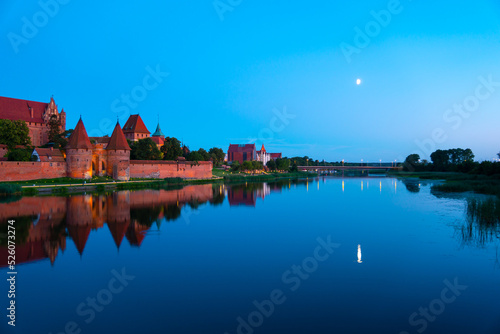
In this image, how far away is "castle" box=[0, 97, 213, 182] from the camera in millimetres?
32094

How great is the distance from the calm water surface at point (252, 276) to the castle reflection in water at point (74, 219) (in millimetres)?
111

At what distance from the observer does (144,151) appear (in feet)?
140

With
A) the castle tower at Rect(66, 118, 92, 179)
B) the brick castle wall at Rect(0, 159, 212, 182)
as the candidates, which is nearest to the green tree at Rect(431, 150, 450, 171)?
the brick castle wall at Rect(0, 159, 212, 182)

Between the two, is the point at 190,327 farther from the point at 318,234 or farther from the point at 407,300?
the point at 318,234

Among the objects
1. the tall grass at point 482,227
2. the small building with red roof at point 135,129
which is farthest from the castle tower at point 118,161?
the tall grass at point 482,227

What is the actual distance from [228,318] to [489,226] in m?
12.6

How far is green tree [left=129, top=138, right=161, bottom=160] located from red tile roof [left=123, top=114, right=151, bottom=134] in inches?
362

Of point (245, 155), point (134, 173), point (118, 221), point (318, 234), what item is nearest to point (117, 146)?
point (134, 173)

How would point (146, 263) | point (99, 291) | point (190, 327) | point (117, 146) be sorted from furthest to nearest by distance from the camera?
point (117, 146) → point (146, 263) → point (99, 291) → point (190, 327)

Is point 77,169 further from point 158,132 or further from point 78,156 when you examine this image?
point 158,132

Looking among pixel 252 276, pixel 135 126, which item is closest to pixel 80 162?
pixel 135 126

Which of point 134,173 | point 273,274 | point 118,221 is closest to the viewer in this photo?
point 273,274

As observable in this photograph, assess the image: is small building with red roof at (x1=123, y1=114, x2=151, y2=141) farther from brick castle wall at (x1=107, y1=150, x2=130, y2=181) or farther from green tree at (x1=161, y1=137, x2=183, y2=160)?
brick castle wall at (x1=107, y1=150, x2=130, y2=181)

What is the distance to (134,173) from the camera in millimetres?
40500
